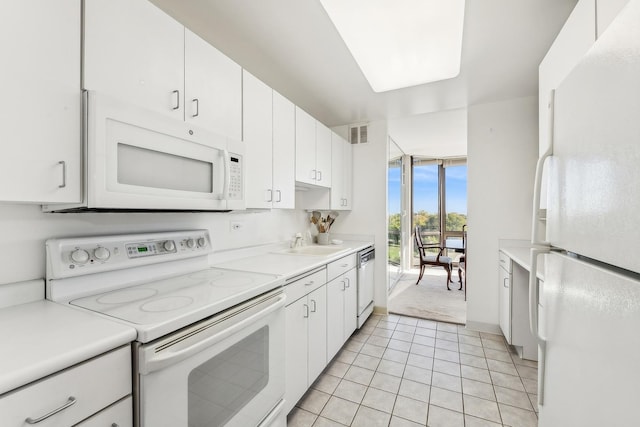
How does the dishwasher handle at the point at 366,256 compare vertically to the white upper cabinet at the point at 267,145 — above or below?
below

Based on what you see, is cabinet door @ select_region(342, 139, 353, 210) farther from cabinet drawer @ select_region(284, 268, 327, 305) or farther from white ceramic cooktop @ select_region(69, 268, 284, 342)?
white ceramic cooktop @ select_region(69, 268, 284, 342)

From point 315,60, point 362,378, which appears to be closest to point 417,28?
point 315,60

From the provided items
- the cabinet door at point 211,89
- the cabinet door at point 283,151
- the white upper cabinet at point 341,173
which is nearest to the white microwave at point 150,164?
the cabinet door at point 211,89

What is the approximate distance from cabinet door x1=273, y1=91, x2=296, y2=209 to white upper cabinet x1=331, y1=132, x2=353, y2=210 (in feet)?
2.79

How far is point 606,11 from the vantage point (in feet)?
3.60

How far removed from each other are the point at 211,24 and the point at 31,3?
3.41ft

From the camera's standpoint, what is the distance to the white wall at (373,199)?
345 centimetres

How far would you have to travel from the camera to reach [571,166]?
0.78m

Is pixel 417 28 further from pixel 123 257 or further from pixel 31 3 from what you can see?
pixel 123 257

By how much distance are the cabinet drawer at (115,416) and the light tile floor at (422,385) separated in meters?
1.17

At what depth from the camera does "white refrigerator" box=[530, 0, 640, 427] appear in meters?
0.51

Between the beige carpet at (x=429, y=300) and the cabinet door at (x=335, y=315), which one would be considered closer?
the cabinet door at (x=335, y=315)

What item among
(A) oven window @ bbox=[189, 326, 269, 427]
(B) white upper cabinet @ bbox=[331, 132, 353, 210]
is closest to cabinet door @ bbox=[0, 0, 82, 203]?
(A) oven window @ bbox=[189, 326, 269, 427]

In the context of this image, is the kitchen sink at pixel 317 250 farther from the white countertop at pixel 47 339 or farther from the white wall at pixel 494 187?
the white countertop at pixel 47 339
